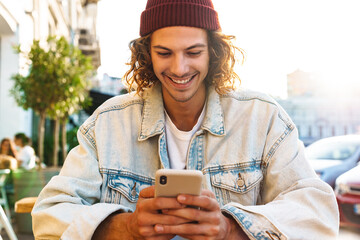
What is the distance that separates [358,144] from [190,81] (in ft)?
10.3

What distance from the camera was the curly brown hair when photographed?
2121mm

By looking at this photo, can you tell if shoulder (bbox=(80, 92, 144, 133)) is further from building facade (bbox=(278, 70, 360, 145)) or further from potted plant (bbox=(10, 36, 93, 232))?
potted plant (bbox=(10, 36, 93, 232))

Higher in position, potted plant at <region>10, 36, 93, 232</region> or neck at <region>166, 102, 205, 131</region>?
potted plant at <region>10, 36, 93, 232</region>

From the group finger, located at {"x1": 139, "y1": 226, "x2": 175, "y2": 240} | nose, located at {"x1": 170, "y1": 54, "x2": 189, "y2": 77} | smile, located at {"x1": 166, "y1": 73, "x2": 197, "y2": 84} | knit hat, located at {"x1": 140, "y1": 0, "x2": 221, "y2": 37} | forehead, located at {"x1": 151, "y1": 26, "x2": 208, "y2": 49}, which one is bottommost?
finger, located at {"x1": 139, "y1": 226, "x2": 175, "y2": 240}

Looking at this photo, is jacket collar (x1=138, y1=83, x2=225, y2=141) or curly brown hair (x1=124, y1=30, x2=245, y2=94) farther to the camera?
curly brown hair (x1=124, y1=30, x2=245, y2=94)

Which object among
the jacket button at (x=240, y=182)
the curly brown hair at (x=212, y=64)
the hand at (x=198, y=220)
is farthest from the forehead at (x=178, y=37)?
the hand at (x=198, y=220)

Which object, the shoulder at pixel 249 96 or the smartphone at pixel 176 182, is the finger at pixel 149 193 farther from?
the shoulder at pixel 249 96

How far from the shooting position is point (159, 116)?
2.02 m

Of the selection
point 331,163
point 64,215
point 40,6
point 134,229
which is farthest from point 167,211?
point 40,6

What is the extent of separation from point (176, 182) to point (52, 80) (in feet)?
19.6

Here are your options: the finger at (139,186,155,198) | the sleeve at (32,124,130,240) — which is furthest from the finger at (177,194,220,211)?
the sleeve at (32,124,130,240)

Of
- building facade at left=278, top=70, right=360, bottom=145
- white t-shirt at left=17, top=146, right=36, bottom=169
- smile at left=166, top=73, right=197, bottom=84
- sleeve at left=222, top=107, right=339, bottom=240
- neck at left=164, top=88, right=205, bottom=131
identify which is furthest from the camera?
white t-shirt at left=17, top=146, right=36, bottom=169

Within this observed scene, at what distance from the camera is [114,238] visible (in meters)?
1.53

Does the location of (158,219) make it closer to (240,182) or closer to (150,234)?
(150,234)
